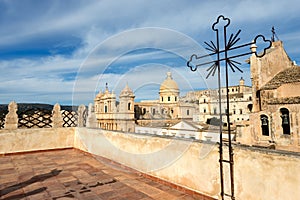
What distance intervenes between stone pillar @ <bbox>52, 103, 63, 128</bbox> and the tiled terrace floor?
243cm

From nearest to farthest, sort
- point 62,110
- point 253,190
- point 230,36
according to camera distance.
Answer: point 253,190 → point 230,36 → point 62,110

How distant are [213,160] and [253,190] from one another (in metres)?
0.65

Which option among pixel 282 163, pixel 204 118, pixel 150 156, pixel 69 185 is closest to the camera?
pixel 282 163

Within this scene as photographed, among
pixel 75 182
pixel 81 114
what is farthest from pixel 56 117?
pixel 75 182

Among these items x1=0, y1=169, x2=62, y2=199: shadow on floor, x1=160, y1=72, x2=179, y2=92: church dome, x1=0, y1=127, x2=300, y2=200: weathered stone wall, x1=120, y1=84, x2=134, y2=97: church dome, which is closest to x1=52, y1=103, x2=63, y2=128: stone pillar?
x1=0, y1=127, x2=300, y2=200: weathered stone wall

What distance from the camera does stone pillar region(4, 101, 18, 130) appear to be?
289 inches

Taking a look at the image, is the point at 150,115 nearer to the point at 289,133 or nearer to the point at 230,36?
the point at 289,133

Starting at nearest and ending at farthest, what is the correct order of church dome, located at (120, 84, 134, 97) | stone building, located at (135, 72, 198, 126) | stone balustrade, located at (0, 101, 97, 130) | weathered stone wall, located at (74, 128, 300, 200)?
weathered stone wall, located at (74, 128, 300, 200)
stone balustrade, located at (0, 101, 97, 130)
church dome, located at (120, 84, 134, 97)
stone building, located at (135, 72, 198, 126)

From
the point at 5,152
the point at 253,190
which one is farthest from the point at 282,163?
the point at 5,152

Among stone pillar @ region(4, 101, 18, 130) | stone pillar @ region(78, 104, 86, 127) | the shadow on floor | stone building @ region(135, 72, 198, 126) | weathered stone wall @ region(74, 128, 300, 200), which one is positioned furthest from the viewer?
stone building @ region(135, 72, 198, 126)

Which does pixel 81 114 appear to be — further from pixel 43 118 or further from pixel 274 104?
pixel 274 104

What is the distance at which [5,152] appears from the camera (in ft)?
22.8

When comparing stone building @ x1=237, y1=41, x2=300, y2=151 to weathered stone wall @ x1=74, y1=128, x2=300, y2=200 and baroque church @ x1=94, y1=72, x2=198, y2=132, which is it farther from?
weathered stone wall @ x1=74, y1=128, x2=300, y2=200

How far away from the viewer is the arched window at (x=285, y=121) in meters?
16.5
